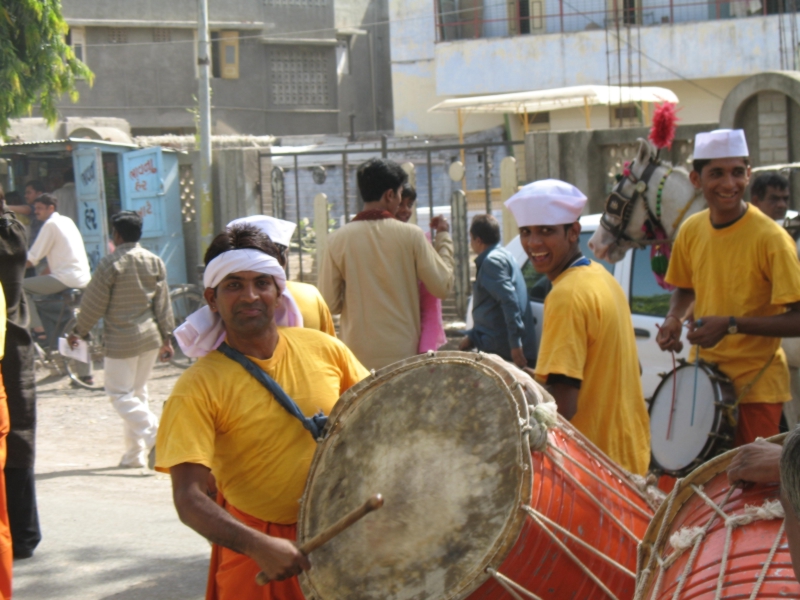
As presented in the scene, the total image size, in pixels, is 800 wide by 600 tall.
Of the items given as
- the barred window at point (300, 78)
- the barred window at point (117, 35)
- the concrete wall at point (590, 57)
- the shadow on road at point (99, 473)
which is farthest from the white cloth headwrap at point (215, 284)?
the barred window at point (300, 78)

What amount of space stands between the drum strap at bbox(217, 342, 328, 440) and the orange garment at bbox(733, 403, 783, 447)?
221 centimetres

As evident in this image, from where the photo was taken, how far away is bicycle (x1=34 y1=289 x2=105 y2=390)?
10422mm

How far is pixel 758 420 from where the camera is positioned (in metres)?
4.26

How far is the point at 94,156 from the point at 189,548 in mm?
8216

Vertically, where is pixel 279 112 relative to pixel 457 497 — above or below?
above

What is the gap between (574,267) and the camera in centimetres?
341

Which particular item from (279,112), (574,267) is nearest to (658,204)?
(574,267)

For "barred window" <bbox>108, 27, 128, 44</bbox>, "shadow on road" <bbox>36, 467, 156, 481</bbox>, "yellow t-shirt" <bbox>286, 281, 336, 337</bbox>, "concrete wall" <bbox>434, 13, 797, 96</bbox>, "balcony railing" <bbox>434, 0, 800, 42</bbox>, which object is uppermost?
"barred window" <bbox>108, 27, 128, 44</bbox>

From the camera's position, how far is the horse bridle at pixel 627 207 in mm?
5688

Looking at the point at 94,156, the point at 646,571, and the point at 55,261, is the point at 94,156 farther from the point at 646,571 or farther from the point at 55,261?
the point at 646,571

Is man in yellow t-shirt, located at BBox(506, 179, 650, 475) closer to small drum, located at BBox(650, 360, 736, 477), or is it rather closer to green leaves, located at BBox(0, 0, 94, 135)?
small drum, located at BBox(650, 360, 736, 477)

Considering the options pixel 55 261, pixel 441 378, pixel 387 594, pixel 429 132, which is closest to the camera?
pixel 387 594

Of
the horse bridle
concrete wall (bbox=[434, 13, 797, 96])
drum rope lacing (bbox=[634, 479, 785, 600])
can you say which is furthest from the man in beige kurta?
concrete wall (bbox=[434, 13, 797, 96])

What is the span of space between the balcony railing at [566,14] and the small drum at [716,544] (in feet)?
74.0
